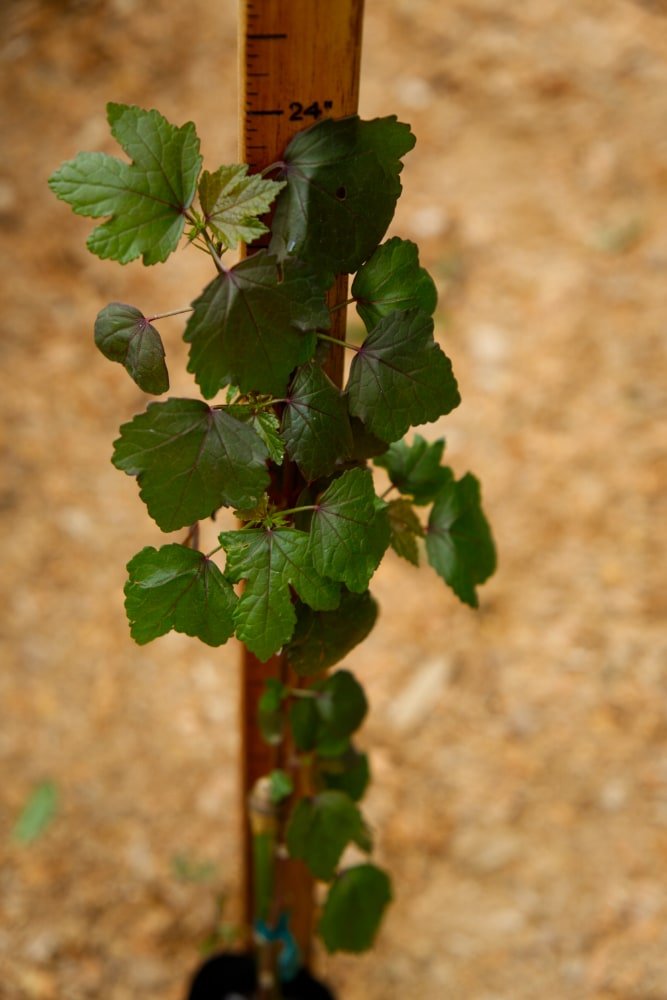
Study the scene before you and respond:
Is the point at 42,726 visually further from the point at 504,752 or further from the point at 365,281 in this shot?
the point at 365,281

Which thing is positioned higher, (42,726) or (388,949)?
(42,726)

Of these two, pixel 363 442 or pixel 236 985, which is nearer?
pixel 363 442

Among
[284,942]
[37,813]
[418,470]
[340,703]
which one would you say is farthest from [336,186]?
[37,813]

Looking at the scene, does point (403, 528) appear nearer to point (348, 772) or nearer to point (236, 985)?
point (348, 772)

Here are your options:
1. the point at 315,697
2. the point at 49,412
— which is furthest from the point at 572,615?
the point at 49,412

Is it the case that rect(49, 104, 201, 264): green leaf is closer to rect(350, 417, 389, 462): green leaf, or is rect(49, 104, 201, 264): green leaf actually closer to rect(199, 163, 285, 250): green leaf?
rect(199, 163, 285, 250): green leaf
